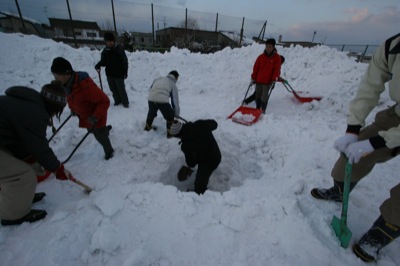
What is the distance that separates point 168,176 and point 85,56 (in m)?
6.28

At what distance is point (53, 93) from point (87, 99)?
110 centimetres

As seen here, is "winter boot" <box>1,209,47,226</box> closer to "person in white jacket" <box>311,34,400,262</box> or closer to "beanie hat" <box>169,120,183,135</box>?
"beanie hat" <box>169,120,183,135</box>

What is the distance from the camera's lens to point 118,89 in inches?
203

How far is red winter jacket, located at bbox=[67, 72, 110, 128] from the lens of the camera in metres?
2.87

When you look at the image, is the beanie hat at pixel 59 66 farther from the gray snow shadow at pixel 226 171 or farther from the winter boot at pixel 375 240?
the winter boot at pixel 375 240

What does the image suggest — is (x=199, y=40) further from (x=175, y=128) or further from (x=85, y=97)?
(x=175, y=128)

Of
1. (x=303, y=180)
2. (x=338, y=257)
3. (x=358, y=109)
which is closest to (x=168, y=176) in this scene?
(x=303, y=180)

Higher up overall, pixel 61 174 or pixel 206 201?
pixel 61 174

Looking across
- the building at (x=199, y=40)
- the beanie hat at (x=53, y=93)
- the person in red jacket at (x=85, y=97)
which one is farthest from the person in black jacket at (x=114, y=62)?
the building at (x=199, y=40)

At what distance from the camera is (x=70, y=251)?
5.90ft

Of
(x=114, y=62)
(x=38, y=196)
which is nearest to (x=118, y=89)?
(x=114, y=62)

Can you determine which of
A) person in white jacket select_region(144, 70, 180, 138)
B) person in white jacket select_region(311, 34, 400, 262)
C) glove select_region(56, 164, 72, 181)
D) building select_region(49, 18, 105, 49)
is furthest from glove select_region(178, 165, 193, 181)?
building select_region(49, 18, 105, 49)

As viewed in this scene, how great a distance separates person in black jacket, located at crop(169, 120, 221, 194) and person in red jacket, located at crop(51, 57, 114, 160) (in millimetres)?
1086

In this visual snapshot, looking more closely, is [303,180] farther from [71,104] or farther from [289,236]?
[71,104]
